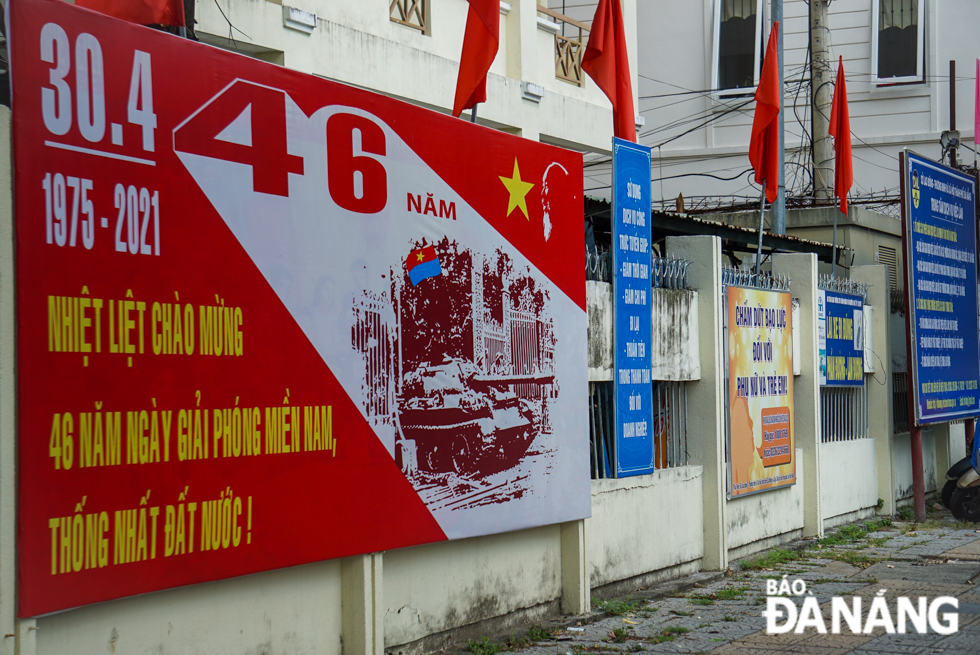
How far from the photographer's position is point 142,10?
504cm

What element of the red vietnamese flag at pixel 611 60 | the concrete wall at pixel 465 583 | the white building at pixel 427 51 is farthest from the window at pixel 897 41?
the concrete wall at pixel 465 583

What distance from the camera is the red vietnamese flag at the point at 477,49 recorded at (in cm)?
684

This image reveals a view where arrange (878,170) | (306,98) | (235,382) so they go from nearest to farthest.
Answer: (235,382) → (306,98) → (878,170)

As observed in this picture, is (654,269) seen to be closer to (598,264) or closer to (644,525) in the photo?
(598,264)

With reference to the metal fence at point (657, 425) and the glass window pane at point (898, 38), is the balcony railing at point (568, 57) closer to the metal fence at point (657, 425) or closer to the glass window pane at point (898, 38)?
the metal fence at point (657, 425)

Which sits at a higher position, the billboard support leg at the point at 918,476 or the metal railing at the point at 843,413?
the metal railing at the point at 843,413

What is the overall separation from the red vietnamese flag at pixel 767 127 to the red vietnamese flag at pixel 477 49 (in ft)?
16.1

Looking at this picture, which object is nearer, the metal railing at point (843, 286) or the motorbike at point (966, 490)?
the metal railing at point (843, 286)

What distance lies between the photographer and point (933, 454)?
47.9 ft

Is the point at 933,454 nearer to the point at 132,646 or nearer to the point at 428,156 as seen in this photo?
the point at 428,156

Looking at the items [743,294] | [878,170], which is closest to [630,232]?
[743,294]

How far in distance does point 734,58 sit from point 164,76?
70.6 ft

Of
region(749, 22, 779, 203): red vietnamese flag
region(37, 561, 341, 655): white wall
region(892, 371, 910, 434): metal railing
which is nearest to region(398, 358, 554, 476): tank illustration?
region(37, 561, 341, 655): white wall

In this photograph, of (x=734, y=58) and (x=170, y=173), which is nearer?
(x=170, y=173)
